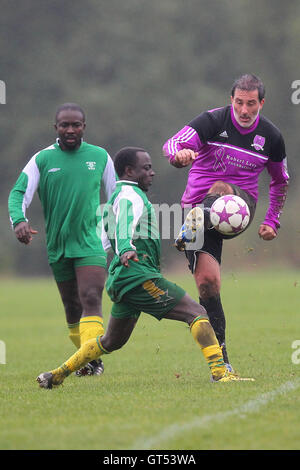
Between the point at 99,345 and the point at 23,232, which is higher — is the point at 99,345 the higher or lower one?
the lower one

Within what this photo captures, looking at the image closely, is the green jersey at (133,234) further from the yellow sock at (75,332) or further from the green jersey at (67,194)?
the yellow sock at (75,332)

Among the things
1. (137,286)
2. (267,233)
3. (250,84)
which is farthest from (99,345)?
(250,84)

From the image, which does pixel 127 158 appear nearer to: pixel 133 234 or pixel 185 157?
pixel 185 157

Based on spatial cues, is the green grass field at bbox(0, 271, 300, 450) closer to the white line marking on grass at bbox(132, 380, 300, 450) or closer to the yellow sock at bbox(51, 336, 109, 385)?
the white line marking on grass at bbox(132, 380, 300, 450)

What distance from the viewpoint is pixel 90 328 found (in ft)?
23.5

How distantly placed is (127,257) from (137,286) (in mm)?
376

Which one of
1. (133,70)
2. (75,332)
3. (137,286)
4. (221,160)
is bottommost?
(75,332)

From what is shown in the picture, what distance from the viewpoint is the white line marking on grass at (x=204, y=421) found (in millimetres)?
4418

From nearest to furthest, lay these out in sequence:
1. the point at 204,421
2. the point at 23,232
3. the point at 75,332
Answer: the point at 204,421
the point at 23,232
the point at 75,332

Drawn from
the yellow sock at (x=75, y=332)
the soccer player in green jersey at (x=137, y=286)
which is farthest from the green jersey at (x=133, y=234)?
the yellow sock at (x=75, y=332)

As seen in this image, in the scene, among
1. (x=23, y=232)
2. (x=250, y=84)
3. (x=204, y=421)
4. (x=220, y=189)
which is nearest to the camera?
(x=204, y=421)

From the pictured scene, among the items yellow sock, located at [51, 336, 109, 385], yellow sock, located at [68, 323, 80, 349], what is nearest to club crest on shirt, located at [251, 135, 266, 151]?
yellow sock, located at [51, 336, 109, 385]
